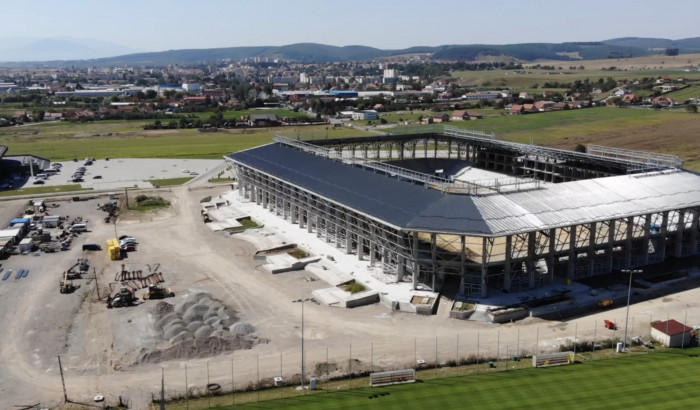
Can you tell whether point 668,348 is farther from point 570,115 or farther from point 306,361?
point 570,115

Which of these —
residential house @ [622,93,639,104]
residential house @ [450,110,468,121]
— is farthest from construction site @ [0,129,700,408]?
residential house @ [622,93,639,104]

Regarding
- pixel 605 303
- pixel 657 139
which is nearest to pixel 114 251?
pixel 605 303

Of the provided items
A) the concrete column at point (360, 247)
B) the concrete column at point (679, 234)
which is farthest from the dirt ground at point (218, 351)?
the concrete column at point (679, 234)

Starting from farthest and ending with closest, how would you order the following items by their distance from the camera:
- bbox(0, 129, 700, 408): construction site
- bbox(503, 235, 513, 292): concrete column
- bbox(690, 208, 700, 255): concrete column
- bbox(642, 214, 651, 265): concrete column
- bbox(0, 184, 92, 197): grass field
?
bbox(0, 184, 92, 197): grass field < bbox(690, 208, 700, 255): concrete column < bbox(642, 214, 651, 265): concrete column < bbox(503, 235, 513, 292): concrete column < bbox(0, 129, 700, 408): construction site

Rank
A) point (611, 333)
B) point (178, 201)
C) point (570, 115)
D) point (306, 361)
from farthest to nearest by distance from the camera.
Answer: point (570, 115) → point (178, 201) → point (611, 333) → point (306, 361)

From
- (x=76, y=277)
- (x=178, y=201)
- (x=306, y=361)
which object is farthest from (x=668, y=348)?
(x=178, y=201)

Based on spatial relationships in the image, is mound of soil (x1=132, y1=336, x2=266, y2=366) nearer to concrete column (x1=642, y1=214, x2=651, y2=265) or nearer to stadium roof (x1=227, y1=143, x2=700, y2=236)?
stadium roof (x1=227, y1=143, x2=700, y2=236)

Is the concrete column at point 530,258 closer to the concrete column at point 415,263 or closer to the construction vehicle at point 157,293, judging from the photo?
the concrete column at point 415,263
